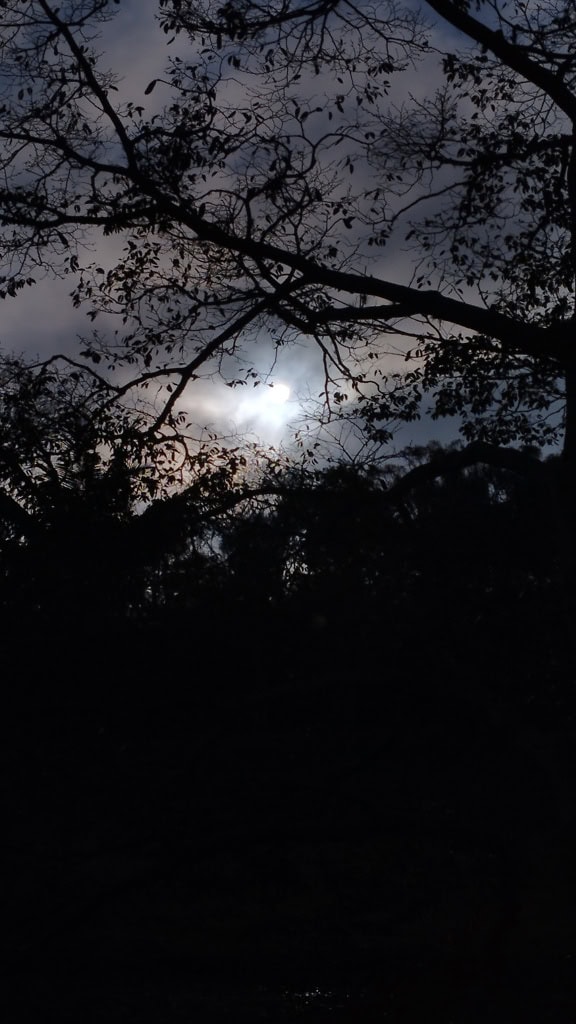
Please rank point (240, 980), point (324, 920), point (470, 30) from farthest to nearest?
point (324, 920), point (470, 30), point (240, 980)

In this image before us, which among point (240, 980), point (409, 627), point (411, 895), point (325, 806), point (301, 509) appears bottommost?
point (240, 980)

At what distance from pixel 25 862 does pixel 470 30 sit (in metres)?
7.46

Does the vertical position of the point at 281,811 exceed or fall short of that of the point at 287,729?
it falls short

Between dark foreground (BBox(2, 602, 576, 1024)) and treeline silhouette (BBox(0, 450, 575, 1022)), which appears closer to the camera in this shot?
dark foreground (BBox(2, 602, 576, 1024))

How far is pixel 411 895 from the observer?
9398 mm

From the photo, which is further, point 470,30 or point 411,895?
point 411,895

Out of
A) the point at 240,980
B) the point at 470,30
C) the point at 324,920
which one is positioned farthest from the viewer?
the point at 324,920

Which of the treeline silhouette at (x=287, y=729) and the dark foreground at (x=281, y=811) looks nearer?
the dark foreground at (x=281, y=811)

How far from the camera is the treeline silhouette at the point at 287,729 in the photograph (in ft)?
28.0

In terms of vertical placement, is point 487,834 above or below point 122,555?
below

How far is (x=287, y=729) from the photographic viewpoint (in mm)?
9453

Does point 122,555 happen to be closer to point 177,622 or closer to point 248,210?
point 177,622

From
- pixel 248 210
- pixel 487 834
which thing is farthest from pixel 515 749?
pixel 248 210

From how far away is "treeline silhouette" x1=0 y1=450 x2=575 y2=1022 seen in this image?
28.0 feet
